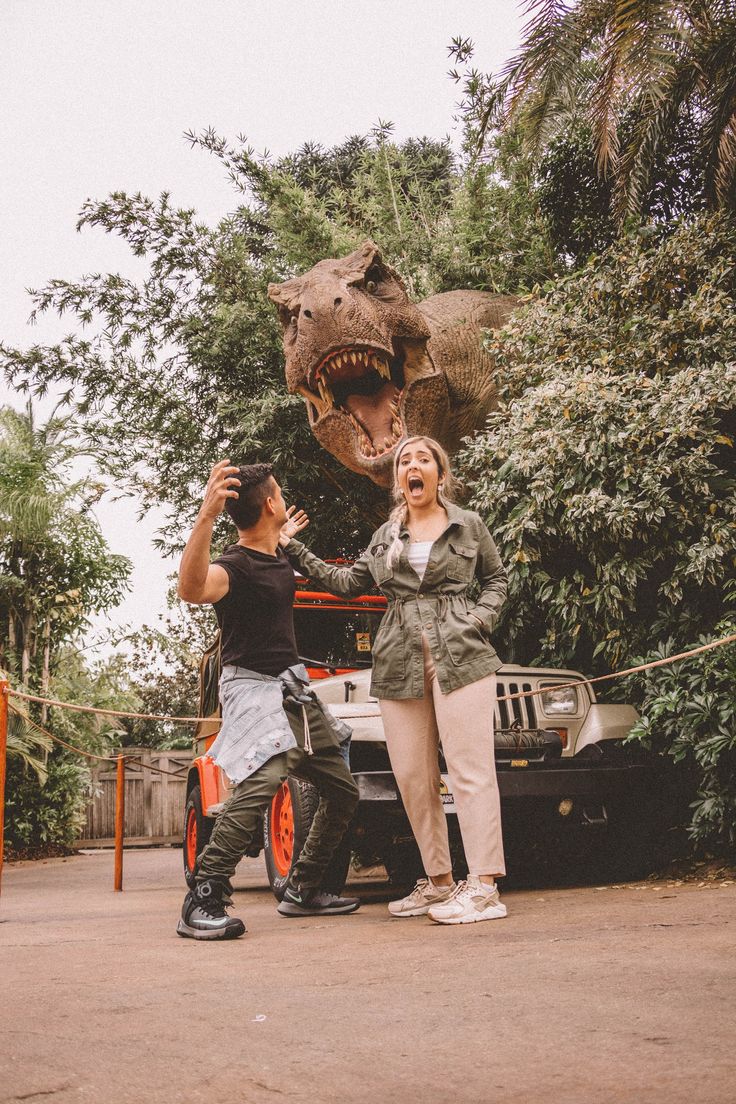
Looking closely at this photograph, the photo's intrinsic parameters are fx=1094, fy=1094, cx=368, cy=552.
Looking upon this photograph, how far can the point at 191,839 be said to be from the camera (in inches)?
308

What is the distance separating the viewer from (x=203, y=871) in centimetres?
425

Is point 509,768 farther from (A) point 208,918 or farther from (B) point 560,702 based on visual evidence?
(A) point 208,918

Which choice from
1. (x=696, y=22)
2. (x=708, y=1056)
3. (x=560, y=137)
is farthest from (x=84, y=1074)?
(x=560, y=137)

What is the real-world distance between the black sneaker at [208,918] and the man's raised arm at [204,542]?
1.15 metres

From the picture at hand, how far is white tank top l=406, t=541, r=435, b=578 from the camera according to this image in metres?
4.80

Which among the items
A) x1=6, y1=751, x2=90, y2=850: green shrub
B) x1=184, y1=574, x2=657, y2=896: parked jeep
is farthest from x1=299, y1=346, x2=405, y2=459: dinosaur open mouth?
x1=6, y1=751, x2=90, y2=850: green shrub

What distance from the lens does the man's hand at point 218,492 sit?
3975 mm

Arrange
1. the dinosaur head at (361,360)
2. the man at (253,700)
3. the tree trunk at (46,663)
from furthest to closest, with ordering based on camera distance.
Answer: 1. the tree trunk at (46,663)
2. the dinosaur head at (361,360)
3. the man at (253,700)

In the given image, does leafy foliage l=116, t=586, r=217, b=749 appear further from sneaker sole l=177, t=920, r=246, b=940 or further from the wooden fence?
sneaker sole l=177, t=920, r=246, b=940

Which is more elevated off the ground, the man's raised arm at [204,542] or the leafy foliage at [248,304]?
the leafy foliage at [248,304]

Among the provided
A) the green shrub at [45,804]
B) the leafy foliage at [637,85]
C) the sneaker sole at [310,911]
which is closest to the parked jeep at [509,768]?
the sneaker sole at [310,911]

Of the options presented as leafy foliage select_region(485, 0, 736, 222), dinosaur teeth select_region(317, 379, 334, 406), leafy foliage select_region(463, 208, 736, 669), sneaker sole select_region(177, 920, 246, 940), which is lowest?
sneaker sole select_region(177, 920, 246, 940)

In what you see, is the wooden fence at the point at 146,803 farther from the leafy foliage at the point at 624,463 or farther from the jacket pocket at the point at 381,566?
the jacket pocket at the point at 381,566

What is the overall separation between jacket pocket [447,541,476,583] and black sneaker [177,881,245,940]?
1611 mm
